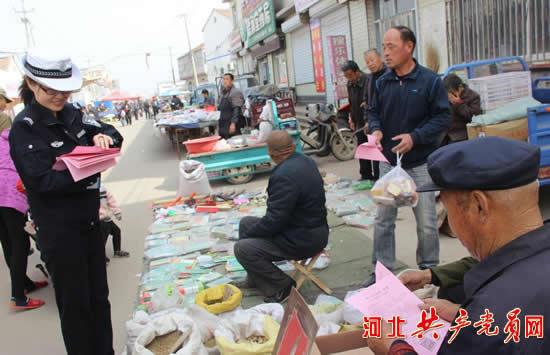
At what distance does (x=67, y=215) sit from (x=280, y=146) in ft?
5.53

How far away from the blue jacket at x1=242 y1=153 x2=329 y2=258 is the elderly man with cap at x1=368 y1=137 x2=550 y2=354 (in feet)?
7.36

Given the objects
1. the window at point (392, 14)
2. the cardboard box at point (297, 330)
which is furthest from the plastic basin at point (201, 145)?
the cardboard box at point (297, 330)

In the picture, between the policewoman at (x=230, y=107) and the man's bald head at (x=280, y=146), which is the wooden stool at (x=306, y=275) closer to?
the man's bald head at (x=280, y=146)

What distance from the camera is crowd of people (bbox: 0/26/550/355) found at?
1.31 m

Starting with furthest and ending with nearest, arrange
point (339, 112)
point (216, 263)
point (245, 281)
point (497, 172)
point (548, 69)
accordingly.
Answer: point (339, 112), point (548, 69), point (216, 263), point (245, 281), point (497, 172)

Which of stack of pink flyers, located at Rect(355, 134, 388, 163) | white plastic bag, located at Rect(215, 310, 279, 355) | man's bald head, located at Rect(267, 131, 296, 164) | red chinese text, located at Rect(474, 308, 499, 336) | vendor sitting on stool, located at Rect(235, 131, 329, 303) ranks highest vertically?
man's bald head, located at Rect(267, 131, 296, 164)

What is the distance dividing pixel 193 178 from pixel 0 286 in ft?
10.6

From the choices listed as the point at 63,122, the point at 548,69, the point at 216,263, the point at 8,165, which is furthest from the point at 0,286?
the point at 548,69

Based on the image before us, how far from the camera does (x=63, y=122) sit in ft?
9.07

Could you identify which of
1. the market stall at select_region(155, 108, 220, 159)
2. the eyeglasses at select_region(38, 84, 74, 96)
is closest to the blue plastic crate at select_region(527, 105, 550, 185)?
the eyeglasses at select_region(38, 84, 74, 96)

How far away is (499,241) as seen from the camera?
1374mm

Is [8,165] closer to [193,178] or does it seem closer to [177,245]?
[177,245]

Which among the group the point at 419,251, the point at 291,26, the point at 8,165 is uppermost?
the point at 291,26

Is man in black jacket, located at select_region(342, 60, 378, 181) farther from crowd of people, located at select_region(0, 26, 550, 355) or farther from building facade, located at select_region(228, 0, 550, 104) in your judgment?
building facade, located at select_region(228, 0, 550, 104)
